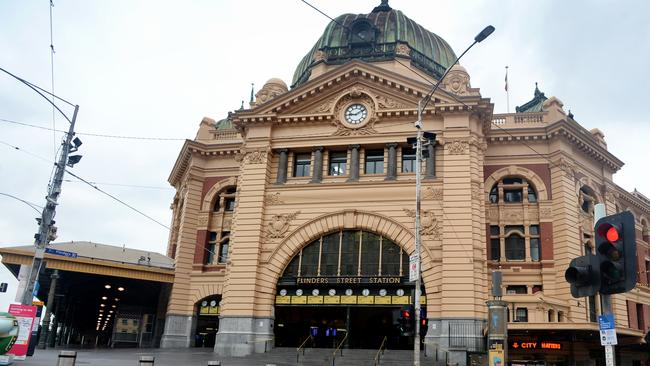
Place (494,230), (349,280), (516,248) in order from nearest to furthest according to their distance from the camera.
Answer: (349,280)
(516,248)
(494,230)

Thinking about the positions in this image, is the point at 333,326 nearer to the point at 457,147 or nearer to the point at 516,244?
the point at 516,244

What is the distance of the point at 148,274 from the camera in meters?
46.2

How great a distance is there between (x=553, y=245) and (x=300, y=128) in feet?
64.3

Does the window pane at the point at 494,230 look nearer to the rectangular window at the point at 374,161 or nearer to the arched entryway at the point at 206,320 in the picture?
the rectangular window at the point at 374,161

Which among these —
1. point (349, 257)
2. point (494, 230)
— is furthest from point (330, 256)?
point (494, 230)

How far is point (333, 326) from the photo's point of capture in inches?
1623

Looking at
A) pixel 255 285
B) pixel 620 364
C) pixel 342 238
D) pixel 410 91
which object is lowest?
pixel 620 364

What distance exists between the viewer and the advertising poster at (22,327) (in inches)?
963

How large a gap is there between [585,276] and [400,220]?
30.1 m

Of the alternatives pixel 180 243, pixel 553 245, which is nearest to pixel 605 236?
pixel 553 245

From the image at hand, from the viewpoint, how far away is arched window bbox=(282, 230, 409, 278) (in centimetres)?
3797

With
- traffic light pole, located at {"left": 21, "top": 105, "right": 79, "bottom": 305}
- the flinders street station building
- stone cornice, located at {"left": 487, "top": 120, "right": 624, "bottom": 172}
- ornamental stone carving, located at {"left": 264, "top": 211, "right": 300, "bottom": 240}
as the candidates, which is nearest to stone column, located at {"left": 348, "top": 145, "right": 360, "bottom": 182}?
the flinders street station building

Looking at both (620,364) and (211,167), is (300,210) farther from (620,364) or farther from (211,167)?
(620,364)

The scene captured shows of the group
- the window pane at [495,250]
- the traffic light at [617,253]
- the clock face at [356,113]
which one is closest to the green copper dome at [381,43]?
the clock face at [356,113]
